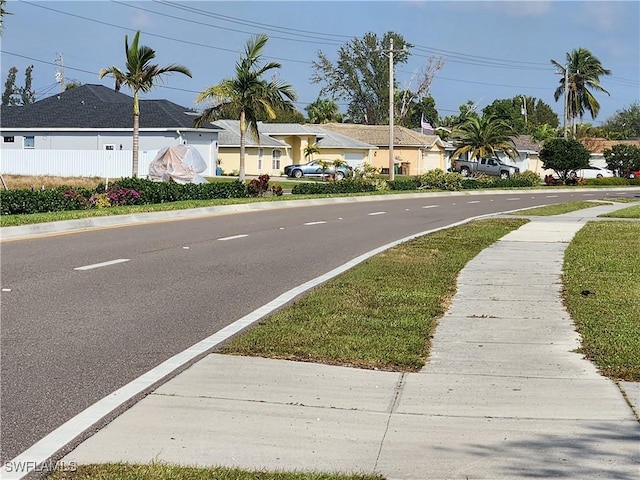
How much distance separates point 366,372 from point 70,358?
2578 mm

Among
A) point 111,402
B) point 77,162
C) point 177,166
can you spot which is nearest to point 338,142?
point 77,162

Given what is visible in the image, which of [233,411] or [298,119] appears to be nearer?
[233,411]

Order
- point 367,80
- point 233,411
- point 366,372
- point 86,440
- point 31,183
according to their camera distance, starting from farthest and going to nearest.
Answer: point 367,80, point 31,183, point 366,372, point 233,411, point 86,440

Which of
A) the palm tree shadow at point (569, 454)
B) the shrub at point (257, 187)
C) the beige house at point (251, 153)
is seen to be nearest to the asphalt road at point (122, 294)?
the palm tree shadow at point (569, 454)

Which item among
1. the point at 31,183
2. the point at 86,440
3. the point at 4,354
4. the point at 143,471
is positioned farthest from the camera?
the point at 31,183

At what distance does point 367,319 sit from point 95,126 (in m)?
45.9

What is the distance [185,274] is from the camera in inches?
507

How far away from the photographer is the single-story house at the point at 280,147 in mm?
65312

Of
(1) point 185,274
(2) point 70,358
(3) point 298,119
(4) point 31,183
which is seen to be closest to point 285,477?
(2) point 70,358

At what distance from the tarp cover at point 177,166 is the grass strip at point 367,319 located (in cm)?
2460

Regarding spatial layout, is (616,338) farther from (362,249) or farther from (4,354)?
(362,249)

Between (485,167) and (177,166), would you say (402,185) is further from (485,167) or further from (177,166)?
A: (485,167)

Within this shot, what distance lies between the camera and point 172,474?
4762 mm

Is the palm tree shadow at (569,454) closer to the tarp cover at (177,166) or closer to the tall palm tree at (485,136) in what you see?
the tarp cover at (177,166)
